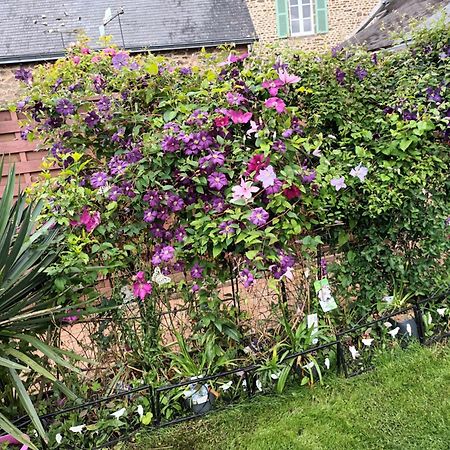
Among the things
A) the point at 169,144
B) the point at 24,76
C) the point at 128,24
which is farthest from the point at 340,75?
the point at 128,24

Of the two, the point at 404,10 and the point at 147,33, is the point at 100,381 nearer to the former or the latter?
the point at 404,10

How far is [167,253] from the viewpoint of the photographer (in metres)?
2.52

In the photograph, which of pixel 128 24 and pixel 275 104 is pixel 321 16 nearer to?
pixel 128 24

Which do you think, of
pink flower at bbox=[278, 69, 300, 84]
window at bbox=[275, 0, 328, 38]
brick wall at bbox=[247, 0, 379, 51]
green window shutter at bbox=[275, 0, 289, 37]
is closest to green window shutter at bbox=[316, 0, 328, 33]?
window at bbox=[275, 0, 328, 38]

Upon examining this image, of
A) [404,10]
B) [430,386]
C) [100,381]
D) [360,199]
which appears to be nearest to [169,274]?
[100,381]

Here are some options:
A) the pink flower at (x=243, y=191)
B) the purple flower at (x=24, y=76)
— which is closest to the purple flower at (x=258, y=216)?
the pink flower at (x=243, y=191)

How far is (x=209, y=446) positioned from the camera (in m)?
2.40

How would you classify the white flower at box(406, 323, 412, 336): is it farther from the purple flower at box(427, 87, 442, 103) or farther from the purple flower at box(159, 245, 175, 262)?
the purple flower at box(159, 245, 175, 262)

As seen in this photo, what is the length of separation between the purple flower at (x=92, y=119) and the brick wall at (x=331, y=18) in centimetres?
1320

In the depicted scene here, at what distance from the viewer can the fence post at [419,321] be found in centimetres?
299

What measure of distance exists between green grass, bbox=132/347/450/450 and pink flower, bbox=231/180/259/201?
4.04ft

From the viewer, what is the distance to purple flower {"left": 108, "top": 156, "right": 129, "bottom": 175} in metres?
2.48

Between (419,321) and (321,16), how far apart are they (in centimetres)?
1416

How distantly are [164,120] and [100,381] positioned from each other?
65.3 inches
